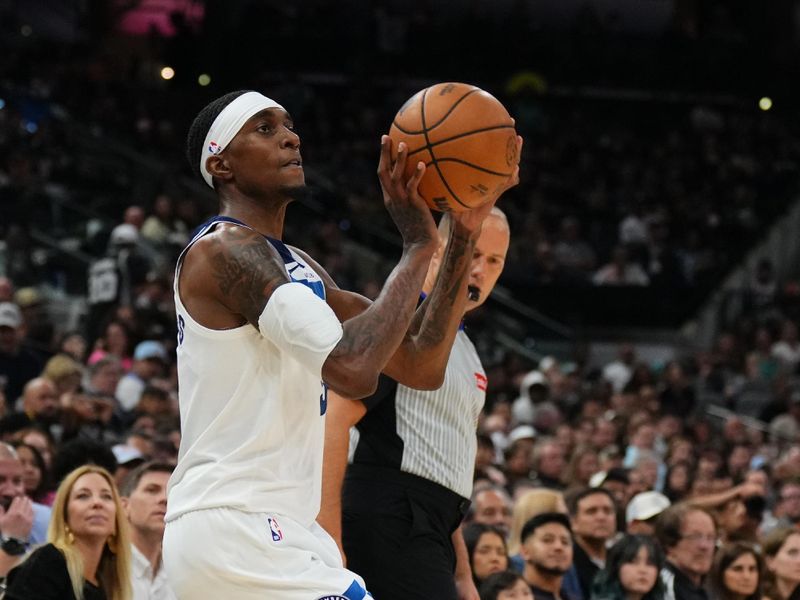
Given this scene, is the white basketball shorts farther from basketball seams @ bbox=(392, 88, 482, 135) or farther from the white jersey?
basketball seams @ bbox=(392, 88, 482, 135)

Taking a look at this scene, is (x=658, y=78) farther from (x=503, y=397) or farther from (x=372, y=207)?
(x=503, y=397)

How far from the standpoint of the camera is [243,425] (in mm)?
3420

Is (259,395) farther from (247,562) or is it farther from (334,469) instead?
(334,469)

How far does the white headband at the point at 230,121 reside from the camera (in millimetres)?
3652

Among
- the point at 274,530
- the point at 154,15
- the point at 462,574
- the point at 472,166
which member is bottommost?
the point at 462,574

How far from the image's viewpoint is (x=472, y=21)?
24859 millimetres

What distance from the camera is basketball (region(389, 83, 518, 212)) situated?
392 cm

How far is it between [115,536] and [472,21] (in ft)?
66.7

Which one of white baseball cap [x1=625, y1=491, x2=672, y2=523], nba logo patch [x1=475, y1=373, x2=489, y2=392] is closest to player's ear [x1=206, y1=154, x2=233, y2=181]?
nba logo patch [x1=475, y1=373, x2=489, y2=392]

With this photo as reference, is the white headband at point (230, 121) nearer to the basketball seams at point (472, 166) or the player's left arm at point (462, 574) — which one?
the basketball seams at point (472, 166)

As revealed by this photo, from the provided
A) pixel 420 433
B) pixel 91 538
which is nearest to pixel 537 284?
pixel 91 538

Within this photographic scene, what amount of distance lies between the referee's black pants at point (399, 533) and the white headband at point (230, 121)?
1275mm

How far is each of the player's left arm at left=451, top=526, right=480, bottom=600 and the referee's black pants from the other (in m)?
0.24

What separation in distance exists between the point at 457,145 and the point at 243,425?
102cm
